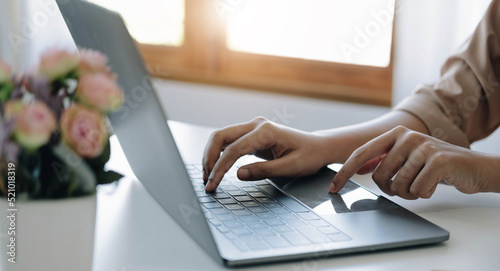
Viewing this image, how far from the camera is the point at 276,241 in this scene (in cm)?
68

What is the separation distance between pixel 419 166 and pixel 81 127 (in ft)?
1.51

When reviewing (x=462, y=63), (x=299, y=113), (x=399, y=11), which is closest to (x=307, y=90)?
(x=299, y=113)

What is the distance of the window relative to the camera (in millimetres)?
2320

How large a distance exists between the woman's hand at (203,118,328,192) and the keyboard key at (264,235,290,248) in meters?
0.21

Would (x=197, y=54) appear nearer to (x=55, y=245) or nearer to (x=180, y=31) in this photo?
(x=180, y=31)

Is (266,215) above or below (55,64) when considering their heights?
below

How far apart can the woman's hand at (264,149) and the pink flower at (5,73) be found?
0.31m

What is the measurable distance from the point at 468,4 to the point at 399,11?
0.75ft

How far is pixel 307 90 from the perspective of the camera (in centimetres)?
245
